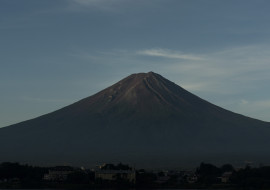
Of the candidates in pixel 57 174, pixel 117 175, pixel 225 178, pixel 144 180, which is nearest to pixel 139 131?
pixel 57 174

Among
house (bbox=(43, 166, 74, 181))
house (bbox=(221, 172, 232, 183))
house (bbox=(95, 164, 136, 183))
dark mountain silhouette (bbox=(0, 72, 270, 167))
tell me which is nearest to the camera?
house (bbox=(95, 164, 136, 183))

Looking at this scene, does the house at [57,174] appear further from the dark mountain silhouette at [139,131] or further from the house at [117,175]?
the dark mountain silhouette at [139,131]

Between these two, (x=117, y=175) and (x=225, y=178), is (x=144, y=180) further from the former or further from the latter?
(x=225, y=178)

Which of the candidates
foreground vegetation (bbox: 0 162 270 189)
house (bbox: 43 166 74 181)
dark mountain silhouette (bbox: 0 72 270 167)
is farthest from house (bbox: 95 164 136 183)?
dark mountain silhouette (bbox: 0 72 270 167)

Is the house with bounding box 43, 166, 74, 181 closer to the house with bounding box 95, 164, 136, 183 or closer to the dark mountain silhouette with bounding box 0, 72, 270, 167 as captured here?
the house with bounding box 95, 164, 136, 183

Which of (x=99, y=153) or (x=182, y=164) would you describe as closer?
(x=182, y=164)

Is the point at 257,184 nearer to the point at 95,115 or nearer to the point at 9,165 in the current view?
the point at 9,165

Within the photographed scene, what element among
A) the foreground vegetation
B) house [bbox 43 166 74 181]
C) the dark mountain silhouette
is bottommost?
the foreground vegetation

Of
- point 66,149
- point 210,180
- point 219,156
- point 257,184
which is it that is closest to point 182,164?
point 219,156
